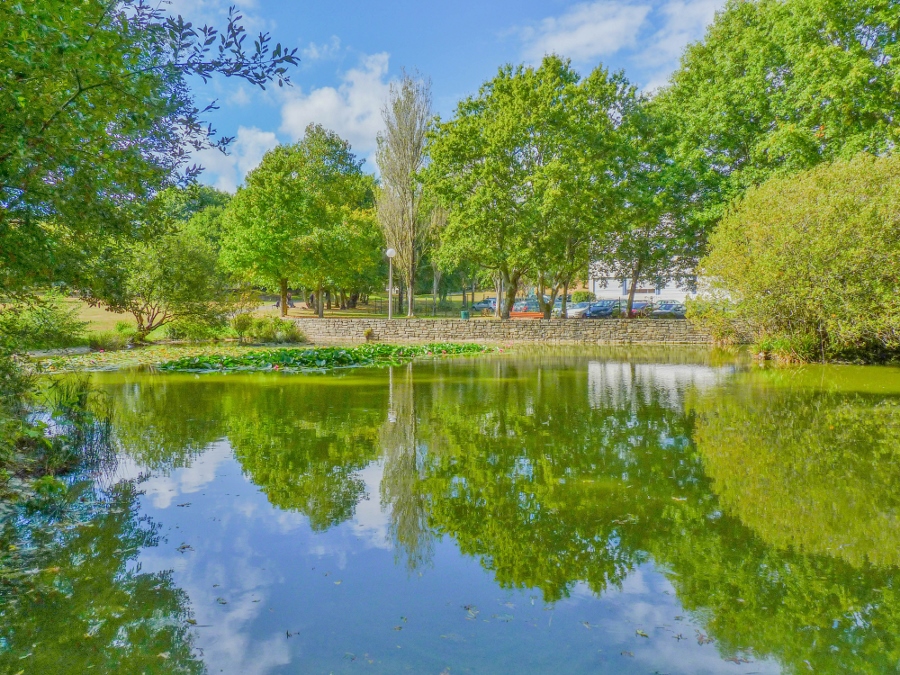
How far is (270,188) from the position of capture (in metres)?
32.1

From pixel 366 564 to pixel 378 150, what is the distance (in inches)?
1298

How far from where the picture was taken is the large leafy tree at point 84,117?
3.36 meters

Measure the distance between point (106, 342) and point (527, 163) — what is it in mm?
18544

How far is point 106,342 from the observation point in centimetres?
1986

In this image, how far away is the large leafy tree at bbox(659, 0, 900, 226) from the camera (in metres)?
19.9

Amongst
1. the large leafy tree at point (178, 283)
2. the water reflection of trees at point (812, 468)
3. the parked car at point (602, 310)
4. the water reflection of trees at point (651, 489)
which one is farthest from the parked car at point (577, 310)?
the water reflection of trees at point (812, 468)

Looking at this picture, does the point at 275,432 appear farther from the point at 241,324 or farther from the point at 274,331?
the point at 274,331

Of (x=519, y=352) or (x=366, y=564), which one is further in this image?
(x=519, y=352)

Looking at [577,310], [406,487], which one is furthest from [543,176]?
[406,487]

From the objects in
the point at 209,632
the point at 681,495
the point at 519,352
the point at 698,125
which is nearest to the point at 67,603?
the point at 209,632

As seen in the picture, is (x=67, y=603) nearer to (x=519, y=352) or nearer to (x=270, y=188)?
(x=519, y=352)

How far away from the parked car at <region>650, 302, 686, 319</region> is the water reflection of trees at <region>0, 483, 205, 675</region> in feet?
110

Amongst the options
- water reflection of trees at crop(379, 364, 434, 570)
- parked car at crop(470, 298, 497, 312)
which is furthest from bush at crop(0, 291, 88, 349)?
parked car at crop(470, 298, 497, 312)

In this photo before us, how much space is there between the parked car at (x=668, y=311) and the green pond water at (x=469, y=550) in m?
26.6
